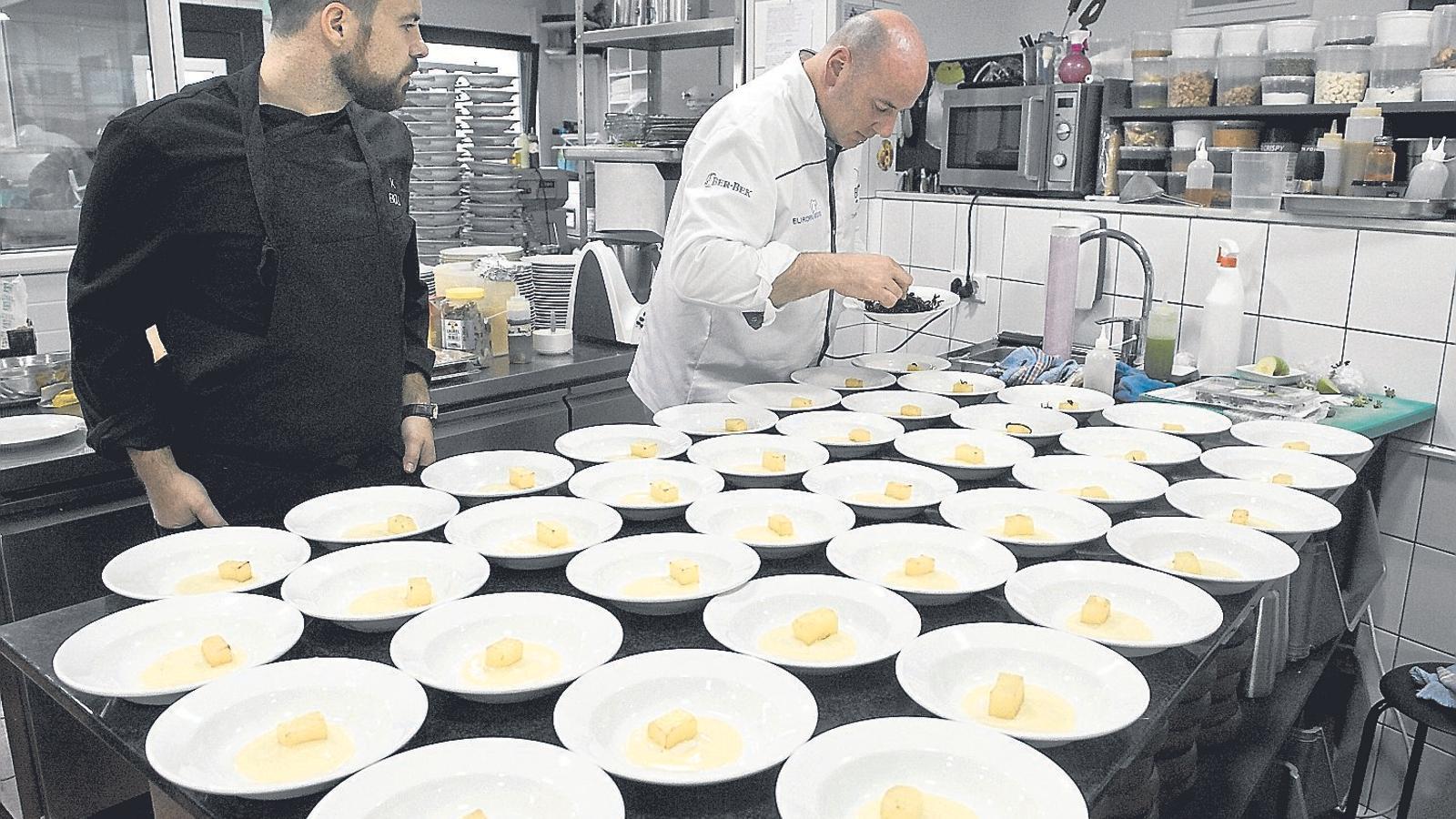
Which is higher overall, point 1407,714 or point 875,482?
point 875,482

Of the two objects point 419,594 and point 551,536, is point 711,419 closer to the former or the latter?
point 551,536

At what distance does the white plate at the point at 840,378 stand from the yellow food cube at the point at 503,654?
1.40 metres

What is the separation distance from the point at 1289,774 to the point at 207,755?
81.6 inches

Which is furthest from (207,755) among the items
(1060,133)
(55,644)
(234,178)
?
(1060,133)

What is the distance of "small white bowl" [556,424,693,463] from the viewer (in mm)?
A: 1878

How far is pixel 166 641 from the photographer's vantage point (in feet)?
3.82

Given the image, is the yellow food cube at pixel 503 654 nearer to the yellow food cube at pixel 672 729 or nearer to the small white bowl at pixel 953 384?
the yellow food cube at pixel 672 729

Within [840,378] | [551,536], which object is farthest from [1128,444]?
[551,536]

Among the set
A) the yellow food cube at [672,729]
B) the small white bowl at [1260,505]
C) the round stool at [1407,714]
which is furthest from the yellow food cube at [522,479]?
the round stool at [1407,714]

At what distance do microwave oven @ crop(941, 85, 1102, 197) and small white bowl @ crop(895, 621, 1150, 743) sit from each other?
2310 millimetres

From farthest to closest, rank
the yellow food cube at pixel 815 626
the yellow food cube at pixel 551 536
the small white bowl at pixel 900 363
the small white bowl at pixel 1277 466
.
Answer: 1. the small white bowl at pixel 900 363
2. the small white bowl at pixel 1277 466
3. the yellow food cube at pixel 551 536
4. the yellow food cube at pixel 815 626

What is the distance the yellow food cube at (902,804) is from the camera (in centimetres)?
86

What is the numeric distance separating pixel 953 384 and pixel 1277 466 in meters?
0.75

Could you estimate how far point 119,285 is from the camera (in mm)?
1691
